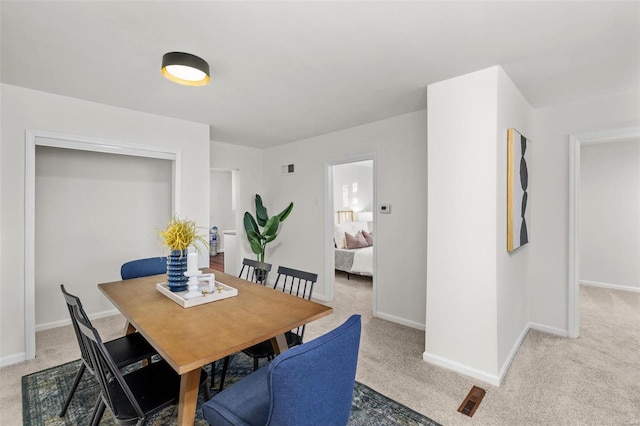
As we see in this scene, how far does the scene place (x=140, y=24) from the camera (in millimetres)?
1756

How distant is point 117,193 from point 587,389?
507cm

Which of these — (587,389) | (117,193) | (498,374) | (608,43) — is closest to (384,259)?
(498,374)

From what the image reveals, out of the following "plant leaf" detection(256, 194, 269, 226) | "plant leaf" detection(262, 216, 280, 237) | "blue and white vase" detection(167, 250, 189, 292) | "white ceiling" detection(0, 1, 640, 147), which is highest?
"white ceiling" detection(0, 1, 640, 147)

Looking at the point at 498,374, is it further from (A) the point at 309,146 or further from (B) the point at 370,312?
(A) the point at 309,146

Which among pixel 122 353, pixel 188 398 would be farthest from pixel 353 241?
pixel 188 398

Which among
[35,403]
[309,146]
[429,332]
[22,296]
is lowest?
[35,403]

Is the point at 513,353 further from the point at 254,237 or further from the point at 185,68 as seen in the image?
the point at 254,237

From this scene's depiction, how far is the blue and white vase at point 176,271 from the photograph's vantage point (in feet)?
7.02

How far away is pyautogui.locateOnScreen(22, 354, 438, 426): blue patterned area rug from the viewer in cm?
191

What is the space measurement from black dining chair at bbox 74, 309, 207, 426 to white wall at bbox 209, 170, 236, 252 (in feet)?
23.5

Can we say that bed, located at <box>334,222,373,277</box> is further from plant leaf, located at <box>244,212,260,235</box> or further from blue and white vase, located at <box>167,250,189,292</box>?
blue and white vase, located at <box>167,250,189,292</box>

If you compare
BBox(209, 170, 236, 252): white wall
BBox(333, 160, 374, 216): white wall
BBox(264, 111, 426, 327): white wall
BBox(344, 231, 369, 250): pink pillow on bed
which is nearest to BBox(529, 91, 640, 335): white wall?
BBox(264, 111, 426, 327): white wall

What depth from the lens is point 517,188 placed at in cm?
260

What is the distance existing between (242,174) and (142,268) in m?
2.56
